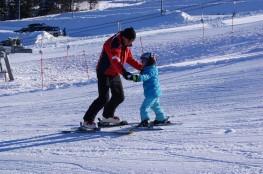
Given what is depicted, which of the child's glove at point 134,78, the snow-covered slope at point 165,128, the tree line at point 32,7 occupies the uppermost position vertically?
the child's glove at point 134,78

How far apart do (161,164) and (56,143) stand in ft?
7.55

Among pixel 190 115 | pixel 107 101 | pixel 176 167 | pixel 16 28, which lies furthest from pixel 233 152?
pixel 16 28

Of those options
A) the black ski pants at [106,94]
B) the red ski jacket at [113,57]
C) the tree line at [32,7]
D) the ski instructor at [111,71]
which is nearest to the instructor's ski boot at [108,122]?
the ski instructor at [111,71]

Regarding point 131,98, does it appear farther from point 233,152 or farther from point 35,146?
point 233,152

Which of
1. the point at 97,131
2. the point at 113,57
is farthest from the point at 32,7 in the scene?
the point at 113,57

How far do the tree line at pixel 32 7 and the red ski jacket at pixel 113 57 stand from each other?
204ft

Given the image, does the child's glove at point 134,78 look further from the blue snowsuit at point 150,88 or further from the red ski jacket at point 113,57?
the blue snowsuit at point 150,88

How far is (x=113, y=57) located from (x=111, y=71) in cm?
37

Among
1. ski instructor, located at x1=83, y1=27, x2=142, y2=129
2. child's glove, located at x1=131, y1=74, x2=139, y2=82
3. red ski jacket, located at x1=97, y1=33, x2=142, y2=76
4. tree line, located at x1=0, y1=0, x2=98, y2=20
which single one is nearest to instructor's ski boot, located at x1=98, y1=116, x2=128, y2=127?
ski instructor, located at x1=83, y1=27, x2=142, y2=129

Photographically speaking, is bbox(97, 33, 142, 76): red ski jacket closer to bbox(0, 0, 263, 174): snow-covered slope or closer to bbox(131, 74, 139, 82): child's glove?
bbox(131, 74, 139, 82): child's glove

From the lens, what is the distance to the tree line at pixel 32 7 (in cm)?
7206

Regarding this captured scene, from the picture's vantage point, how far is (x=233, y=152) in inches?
300

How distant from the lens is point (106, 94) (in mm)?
9641

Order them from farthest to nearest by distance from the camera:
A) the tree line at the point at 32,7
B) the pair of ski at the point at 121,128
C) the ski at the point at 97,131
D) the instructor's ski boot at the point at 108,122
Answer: the tree line at the point at 32,7 < the instructor's ski boot at the point at 108,122 < the pair of ski at the point at 121,128 < the ski at the point at 97,131
